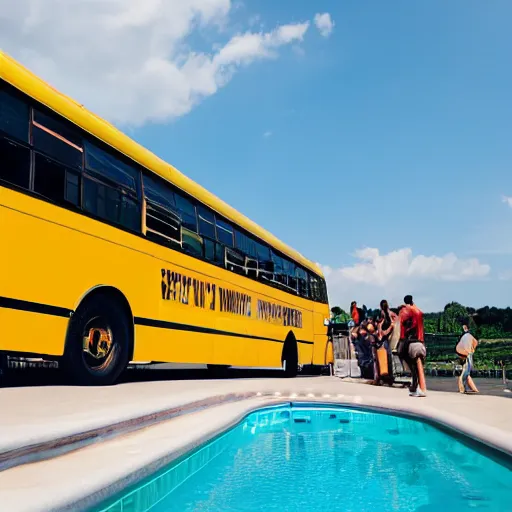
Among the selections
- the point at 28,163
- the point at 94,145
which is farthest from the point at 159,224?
the point at 28,163

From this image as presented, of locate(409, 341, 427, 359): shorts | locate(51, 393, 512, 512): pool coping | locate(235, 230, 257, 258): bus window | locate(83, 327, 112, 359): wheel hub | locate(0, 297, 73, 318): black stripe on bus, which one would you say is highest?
locate(235, 230, 257, 258): bus window

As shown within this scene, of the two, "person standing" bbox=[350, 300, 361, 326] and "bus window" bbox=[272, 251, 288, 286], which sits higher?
"bus window" bbox=[272, 251, 288, 286]

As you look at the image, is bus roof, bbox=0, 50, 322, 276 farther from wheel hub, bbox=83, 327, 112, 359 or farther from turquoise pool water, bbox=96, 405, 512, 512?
turquoise pool water, bbox=96, 405, 512, 512

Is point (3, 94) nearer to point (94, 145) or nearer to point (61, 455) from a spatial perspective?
point (94, 145)

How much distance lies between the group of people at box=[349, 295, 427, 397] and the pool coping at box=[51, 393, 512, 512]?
1538 millimetres

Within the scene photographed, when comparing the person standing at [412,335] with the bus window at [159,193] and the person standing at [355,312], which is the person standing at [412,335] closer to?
the bus window at [159,193]

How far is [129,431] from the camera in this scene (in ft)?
18.9

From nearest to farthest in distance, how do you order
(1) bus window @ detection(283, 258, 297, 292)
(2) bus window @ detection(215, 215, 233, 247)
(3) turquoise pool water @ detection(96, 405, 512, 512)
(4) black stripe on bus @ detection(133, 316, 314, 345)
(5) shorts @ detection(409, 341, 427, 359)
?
(3) turquoise pool water @ detection(96, 405, 512, 512) < (4) black stripe on bus @ detection(133, 316, 314, 345) < (5) shorts @ detection(409, 341, 427, 359) < (2) bus window @ detection(215, 215, 233, 247) < (1) bus window @ detection(283, 258, 297, 292)

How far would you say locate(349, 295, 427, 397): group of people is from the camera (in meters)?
10.4

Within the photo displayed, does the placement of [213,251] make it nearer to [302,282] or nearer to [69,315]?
[69,315]

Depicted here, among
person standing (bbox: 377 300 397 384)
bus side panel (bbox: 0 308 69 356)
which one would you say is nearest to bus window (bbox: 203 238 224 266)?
person standing (bbox: 377 300 397 384)

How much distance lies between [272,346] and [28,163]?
8.86 meters

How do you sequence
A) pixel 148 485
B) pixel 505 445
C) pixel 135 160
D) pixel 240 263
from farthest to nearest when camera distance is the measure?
pixel 240 263 → pixel 135 160 → pixel 505 445 → pixel 148 485

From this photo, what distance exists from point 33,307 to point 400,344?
19.5 feet
